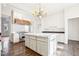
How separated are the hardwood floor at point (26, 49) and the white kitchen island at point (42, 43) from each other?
0.09 m

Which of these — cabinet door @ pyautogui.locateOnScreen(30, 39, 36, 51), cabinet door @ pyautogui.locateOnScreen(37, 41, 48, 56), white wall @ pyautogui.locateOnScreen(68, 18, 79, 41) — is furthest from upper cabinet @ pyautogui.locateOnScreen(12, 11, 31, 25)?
white wall @ pyautogui.locateOnScreen(68, 18, 79, 41)

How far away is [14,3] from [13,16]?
0.26m

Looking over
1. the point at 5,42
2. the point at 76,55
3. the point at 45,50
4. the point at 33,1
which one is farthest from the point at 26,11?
the point at 76,55

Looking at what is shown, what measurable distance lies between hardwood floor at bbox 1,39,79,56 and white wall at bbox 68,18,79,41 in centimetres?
10

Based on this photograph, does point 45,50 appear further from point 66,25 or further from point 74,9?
point 74,9

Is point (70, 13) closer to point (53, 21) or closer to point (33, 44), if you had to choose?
point (53, 21)

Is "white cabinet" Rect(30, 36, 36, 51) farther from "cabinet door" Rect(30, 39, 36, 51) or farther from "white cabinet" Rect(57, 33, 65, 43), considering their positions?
"white cabinet" Rect(57, 33, 65, 43)

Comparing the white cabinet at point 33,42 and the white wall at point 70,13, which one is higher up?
the white wall at point 70,13

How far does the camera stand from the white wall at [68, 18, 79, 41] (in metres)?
1.69

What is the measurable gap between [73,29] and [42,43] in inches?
27.4

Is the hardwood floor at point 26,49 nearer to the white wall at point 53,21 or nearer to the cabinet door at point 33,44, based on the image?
the cabinet door at point 33,44

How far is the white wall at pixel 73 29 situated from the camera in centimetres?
169

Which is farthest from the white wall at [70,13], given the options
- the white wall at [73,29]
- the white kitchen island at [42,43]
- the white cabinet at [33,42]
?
the white cabinet at [33,42]

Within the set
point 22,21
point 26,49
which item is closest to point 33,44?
point 26,49
